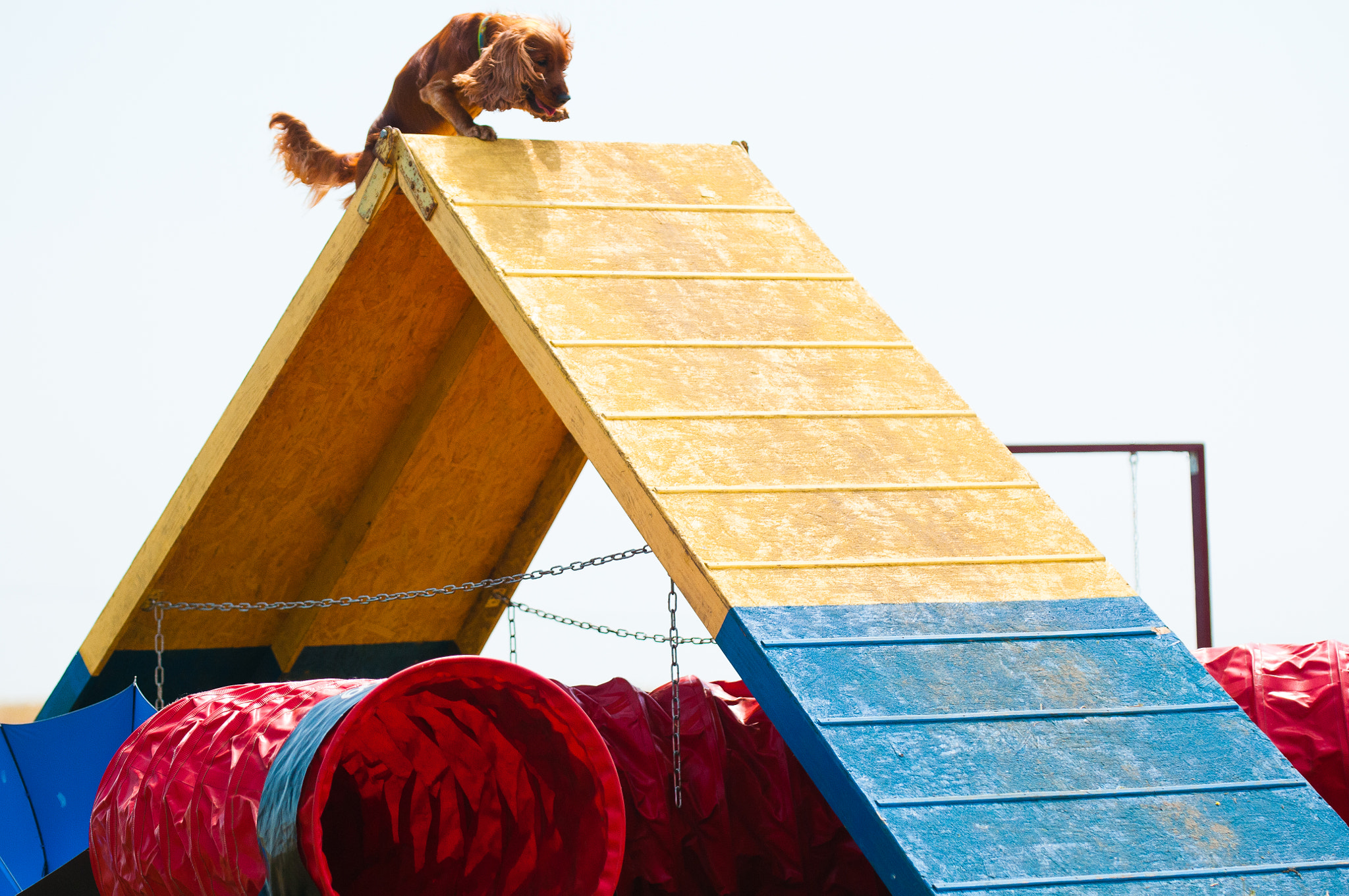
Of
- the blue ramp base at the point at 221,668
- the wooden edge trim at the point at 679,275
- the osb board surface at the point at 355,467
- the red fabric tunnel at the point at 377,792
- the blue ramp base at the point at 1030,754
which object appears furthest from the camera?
the blue ramp base at the point at 221,668

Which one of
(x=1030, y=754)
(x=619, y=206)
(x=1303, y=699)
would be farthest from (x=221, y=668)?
(x=1303, y=699)

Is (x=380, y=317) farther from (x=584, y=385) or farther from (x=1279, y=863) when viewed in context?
(x=1279, y=863)

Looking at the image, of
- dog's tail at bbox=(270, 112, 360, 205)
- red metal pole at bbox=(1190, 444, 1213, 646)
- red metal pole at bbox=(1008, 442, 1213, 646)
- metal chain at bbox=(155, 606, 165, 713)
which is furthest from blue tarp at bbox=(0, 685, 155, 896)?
red metal pole at bbox=(1190, 444, 1213, 646)

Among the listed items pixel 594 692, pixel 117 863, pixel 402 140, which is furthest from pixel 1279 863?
pixel 402 140

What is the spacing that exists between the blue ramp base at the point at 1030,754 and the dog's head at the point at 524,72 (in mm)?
1867

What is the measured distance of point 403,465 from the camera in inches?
160

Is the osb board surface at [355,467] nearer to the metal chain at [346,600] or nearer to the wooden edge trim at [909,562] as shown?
the metal chain at [346,600]

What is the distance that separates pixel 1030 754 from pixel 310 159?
9.78ft

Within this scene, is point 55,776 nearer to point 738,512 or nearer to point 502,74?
point 502,74

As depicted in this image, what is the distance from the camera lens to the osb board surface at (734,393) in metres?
2.37

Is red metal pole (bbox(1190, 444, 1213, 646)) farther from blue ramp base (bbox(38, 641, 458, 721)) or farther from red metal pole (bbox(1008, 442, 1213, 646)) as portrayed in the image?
blue ramp base (bbox(38, 641, 458, 721))

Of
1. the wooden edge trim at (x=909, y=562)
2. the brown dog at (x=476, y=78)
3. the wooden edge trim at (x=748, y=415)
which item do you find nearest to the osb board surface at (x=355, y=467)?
the brown dog at (x=476, y=78)

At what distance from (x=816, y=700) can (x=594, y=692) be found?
1.64m

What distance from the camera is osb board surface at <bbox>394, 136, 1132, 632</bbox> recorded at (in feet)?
7.78
